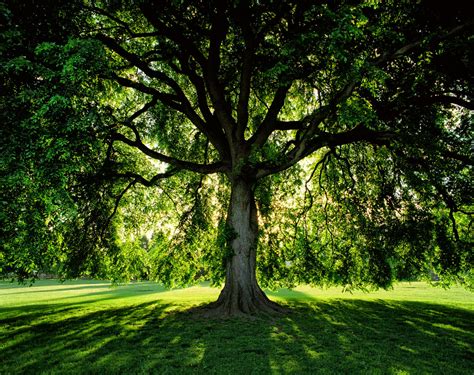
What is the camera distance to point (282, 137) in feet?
58.4

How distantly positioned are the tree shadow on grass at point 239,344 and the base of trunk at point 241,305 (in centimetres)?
64

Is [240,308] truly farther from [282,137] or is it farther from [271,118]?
[282,137]

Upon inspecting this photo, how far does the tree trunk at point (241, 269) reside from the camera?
457 inches

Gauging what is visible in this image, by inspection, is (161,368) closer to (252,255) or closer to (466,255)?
(252,255)

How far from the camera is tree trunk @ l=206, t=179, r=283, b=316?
11.6m

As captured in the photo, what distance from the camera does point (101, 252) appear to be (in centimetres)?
1494

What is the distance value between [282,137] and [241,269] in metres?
8.46

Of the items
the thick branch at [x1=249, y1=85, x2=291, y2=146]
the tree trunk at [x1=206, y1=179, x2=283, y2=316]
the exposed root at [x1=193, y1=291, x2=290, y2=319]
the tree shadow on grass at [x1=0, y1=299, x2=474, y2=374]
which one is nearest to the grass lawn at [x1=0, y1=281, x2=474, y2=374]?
the tree shadow on grass at [x1=0, y1=299, x2=474, y2=374]

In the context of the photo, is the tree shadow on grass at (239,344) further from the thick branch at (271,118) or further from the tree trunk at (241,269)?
the thick branch at (271,118)

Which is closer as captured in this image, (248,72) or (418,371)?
(418,371)

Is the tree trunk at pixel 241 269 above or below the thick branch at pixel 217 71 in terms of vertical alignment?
below

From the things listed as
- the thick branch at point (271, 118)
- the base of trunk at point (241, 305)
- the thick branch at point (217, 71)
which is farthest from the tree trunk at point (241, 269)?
the thick branch at point (217, 71)

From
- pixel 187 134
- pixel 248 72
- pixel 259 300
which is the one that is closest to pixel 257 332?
pixel 259 300

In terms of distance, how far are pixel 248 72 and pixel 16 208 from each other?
8387 mm
